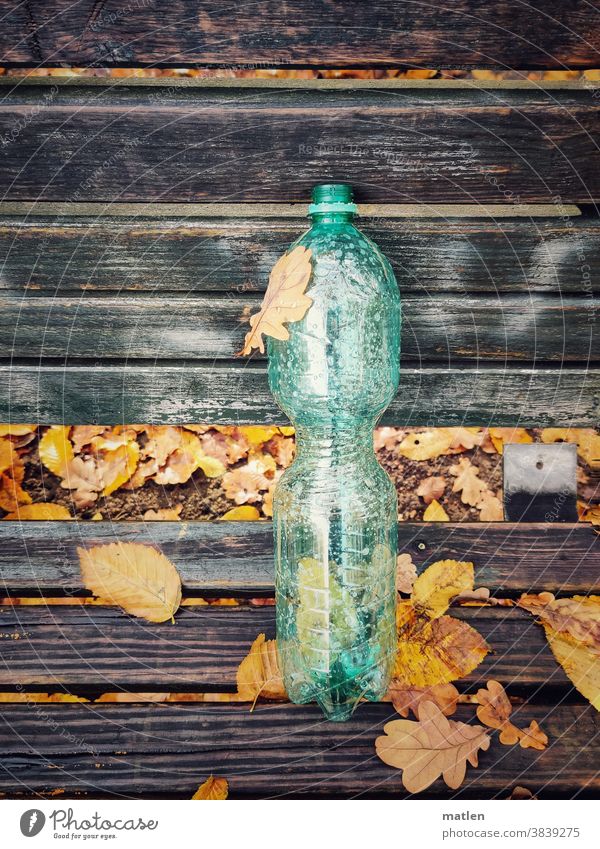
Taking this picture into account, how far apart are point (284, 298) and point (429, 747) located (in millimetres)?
1262

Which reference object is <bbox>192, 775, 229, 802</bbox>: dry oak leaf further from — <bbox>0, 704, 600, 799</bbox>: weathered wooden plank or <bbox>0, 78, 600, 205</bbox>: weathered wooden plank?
<bbox>0, 78, 600, 205</bbox>: weathered wooden plank

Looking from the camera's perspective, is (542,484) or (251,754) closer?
(251,754)

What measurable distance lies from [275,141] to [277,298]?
438 millimetres

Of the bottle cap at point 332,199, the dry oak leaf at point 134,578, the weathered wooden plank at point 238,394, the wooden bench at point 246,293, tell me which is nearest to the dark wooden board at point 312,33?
the wooden bench at point 246,293

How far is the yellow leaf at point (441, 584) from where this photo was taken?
1.62 metres

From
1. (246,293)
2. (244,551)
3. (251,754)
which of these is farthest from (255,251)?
(251,754)

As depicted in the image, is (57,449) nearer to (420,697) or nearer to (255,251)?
(255,251)

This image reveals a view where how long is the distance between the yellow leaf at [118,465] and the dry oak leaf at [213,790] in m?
0.90

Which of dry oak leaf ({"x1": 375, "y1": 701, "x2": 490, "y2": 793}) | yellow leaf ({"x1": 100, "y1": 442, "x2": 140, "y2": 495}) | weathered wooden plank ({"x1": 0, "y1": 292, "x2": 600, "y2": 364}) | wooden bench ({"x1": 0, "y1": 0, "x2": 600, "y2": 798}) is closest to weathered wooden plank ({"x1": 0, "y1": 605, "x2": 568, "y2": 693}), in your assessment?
wooden bench ({"x1": 0, "y1": 0, "x2": 600, "y2": 798})

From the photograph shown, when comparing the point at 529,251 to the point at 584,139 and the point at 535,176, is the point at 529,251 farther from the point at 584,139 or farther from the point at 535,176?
the point at 584,139

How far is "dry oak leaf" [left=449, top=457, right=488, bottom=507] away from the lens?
6.01 feet

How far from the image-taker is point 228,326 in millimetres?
1640

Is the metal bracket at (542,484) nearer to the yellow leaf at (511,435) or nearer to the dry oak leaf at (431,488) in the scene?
the yellow leaf at (511,435)

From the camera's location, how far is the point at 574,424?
5.58 ft
